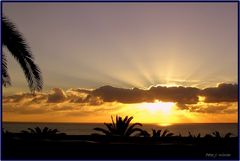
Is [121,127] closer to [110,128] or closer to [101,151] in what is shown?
[110,128]

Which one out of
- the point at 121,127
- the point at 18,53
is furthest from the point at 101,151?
the point at 121,127

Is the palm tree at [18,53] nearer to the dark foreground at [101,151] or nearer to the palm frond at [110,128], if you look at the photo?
the dark foreground at [101,151]

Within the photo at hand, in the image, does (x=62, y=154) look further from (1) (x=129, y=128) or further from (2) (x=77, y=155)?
(1) (x=129, y=128)

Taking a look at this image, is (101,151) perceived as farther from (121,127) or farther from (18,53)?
(121,127)

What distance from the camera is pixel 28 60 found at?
11.7 meters

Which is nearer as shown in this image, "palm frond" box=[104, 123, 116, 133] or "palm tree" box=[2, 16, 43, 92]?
"palm tree" box=[2, 16, 43, 92]

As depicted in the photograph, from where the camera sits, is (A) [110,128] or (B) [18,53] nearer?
(B) [18,53]

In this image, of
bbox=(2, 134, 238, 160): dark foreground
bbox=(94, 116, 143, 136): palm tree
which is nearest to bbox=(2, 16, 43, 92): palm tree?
bbox=(2, 134, 238, 160): dark foreground

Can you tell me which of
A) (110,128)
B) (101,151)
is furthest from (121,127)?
(101,151)

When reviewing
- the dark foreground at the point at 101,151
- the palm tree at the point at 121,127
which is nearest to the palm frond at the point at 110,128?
the palm tree at the point at 121,127

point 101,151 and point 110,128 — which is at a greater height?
point 110,128

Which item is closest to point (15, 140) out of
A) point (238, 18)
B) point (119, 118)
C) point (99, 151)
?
point (99, 151)

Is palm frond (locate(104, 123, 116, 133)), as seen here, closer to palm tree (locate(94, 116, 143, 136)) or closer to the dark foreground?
palm tree (locate(94, 116, 143, 136))

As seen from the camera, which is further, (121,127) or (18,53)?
(121,127)
